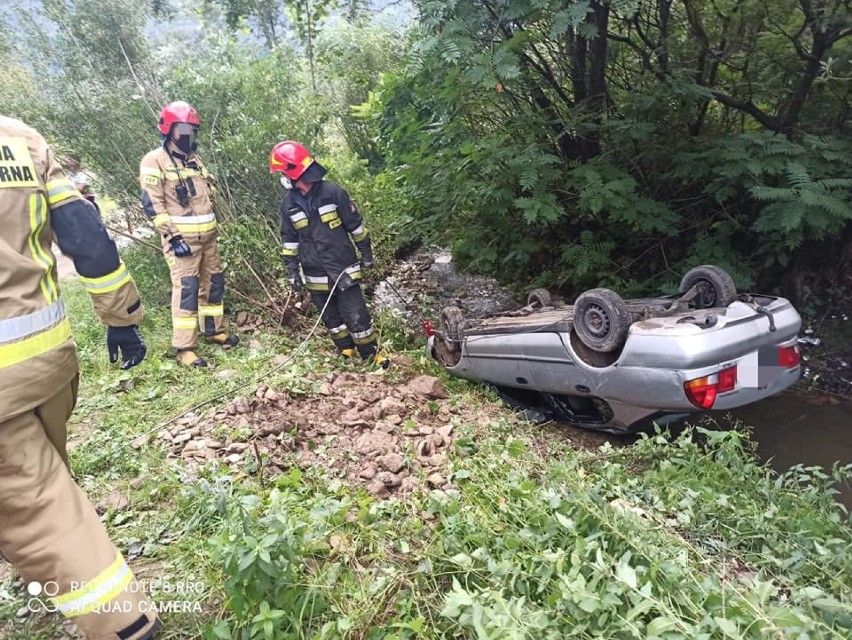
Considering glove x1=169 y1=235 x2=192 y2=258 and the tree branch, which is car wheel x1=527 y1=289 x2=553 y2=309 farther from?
glove x1=169 y1=235 x2=192 y2=258

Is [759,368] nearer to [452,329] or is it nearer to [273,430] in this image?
[452,329]

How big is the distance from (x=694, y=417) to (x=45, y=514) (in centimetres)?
377

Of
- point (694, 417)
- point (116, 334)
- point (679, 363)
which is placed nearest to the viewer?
point (116, 334)

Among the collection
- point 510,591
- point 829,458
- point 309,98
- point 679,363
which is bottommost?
point 829,458

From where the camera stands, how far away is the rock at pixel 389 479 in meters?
2.67

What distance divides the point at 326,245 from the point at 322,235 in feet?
0.30

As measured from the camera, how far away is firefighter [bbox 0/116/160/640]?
1710mm

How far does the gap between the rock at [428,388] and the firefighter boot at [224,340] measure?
209 centimetres

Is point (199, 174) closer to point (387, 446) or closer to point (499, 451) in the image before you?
point (387, 446)

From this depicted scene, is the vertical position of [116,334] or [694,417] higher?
[116,334]

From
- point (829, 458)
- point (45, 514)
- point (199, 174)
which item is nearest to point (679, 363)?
point (829, 458)

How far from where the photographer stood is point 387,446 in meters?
3.04

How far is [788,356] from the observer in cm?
292

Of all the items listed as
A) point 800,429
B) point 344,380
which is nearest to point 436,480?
point 344,380
